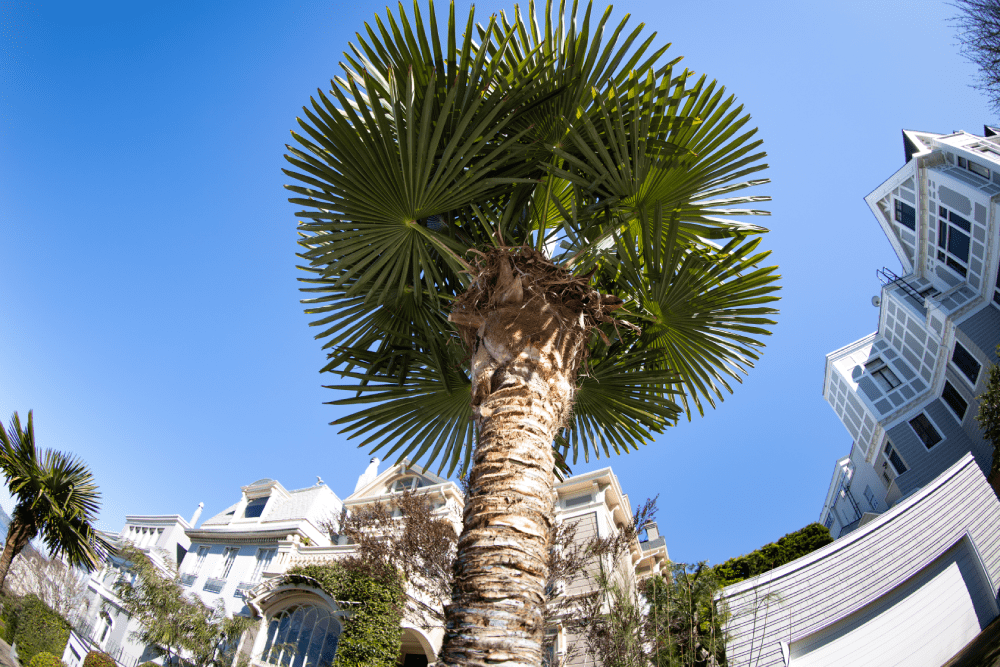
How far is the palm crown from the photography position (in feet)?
13.2

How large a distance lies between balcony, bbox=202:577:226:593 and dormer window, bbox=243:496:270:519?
10.7 feet

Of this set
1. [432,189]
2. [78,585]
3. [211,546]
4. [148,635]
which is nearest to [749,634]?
[432,189]

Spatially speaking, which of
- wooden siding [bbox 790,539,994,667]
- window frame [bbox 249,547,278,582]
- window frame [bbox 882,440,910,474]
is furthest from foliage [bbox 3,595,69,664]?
window frame [bbox 882,440,910,474]

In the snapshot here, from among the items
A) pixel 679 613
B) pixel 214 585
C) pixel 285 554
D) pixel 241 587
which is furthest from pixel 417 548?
pixel 214 585

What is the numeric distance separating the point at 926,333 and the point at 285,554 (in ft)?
95.2

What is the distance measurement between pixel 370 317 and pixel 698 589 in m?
4.40

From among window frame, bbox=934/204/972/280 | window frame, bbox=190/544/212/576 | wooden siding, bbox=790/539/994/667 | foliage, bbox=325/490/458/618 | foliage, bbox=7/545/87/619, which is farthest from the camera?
foliage, bbox=7/545/87/619

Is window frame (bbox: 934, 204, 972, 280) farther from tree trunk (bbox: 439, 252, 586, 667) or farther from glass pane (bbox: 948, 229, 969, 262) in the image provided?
tree trunk (bbox: 439, 252, 586, 667)

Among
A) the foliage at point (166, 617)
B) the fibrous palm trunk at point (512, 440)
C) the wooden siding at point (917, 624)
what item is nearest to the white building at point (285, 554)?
the foliage at point (166, 617)

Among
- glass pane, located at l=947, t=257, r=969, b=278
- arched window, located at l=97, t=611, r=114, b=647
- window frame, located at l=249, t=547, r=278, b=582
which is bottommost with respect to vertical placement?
arched window, located at l=97, t=611, r=114, b=647

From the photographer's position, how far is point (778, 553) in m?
13.4

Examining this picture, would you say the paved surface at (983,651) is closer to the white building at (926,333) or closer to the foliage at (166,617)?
the white building at (926,333)

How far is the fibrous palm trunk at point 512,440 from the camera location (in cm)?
247

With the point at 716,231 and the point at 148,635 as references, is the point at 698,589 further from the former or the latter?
the point at 148,635
